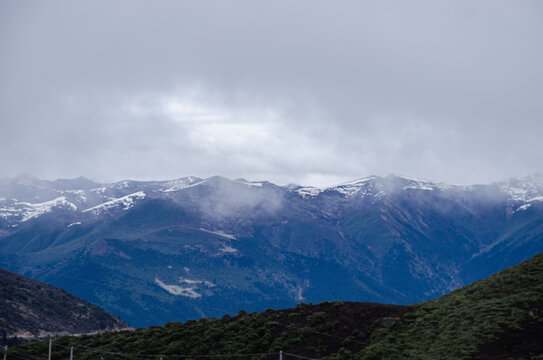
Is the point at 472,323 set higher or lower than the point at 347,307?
lower

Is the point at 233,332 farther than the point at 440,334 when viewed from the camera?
Yes

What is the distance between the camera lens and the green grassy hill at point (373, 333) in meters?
54.0

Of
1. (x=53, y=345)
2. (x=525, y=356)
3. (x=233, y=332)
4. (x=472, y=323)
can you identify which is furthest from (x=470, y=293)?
(x=53, y=345)

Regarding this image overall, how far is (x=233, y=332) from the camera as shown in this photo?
78688 millimetres

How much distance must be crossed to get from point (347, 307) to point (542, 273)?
2345cm

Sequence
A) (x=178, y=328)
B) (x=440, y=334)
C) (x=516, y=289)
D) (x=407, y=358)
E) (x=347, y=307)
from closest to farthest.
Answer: (x=407, y=358), (x=440, y=334), (x=516, y=289), (x=347, y=307), (x=178, y=328)

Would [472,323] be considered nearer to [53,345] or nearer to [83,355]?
[83,355]

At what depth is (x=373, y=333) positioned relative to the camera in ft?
211

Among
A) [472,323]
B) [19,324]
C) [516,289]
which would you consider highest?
[19,324]

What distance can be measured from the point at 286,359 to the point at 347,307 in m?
14.5

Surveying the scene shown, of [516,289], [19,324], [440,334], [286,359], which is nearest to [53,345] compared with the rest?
[286,359]

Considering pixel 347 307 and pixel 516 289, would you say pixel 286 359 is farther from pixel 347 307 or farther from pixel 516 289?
pixel 516 289

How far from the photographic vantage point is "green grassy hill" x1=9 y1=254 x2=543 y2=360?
54.0 m

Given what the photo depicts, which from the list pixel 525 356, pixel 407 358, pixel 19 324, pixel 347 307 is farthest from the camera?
pixel 19 324
